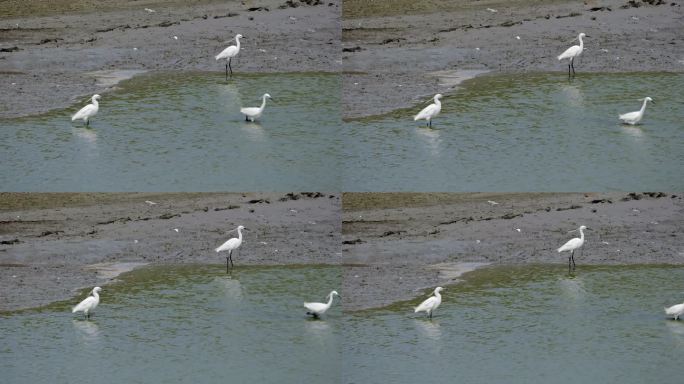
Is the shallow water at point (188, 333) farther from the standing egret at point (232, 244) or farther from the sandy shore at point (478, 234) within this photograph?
the sandy shore at point (478, 234)

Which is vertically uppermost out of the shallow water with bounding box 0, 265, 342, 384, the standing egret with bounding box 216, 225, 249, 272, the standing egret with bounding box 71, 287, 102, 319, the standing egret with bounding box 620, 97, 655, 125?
the standing egret with bounding box 620, 97, 655, 125

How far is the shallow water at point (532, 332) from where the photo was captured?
1038cm

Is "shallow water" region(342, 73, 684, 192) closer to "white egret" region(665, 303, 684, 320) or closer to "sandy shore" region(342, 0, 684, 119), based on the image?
"sandy shore" region(342, 0, 684, 119)

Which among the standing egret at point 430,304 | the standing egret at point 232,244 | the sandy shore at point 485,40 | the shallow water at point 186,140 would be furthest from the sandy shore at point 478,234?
the sandy shore at point 485,40

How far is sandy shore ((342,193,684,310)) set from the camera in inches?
440

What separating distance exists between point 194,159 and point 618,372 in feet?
12.0

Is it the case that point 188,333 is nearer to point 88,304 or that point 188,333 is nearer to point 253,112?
point 88,304

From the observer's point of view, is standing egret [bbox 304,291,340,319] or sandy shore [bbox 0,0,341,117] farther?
sandy shore [bbox 0,0,341,117]

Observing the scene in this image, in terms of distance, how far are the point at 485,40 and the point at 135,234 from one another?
3.35m

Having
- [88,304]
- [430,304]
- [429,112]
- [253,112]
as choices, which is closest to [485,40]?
[429,112]

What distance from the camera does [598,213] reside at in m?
11.4

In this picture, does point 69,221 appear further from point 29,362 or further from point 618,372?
point 618,372

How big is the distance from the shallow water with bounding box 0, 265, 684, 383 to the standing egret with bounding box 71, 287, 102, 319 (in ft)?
0.26

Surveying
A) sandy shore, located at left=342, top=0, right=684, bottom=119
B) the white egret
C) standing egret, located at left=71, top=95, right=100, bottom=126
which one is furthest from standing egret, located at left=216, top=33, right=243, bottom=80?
the white egret
